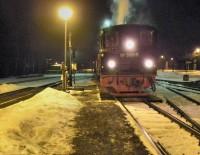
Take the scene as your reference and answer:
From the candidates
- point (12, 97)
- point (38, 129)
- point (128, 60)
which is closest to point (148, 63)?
point (128, 60)

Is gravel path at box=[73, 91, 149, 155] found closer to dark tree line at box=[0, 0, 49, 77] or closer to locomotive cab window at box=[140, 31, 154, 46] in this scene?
locomotive cab window at box=[140, 31, 154, 46]

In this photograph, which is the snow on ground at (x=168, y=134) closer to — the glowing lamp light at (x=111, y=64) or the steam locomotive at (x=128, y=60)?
the steam locomotive at (x=128, y=60)

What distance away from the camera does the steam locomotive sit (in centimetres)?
2102

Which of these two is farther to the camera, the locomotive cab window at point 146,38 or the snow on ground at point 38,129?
the locomotive cab window at point 146,38

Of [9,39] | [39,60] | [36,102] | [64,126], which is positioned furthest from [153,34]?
[39,60]

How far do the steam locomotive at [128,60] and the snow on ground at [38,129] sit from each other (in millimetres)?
4953

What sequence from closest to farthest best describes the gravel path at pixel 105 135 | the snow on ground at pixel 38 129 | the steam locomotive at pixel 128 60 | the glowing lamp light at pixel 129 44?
the snow on ground at pixel 38 129 → the gravel path at pixel 105 135 → the steam locomotive at pixel 128 60 → the glowing lamp light at pixel 129 44

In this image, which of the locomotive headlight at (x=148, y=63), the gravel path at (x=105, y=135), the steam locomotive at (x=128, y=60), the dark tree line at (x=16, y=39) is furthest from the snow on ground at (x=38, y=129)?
the dark tree line at (x=16, y=39)

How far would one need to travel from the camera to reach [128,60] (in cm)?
2131

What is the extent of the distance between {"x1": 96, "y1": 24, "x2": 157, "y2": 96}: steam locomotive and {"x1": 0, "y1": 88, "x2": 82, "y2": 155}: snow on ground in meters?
4.95

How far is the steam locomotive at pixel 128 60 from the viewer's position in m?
21.0

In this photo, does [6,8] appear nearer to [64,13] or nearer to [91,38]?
[91,38]

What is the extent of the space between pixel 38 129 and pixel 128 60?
1092 centimetres

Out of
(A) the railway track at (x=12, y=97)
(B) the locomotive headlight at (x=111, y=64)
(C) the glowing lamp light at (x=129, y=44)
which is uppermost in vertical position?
(C) the glowing lamp light at (x=129, y=44)
